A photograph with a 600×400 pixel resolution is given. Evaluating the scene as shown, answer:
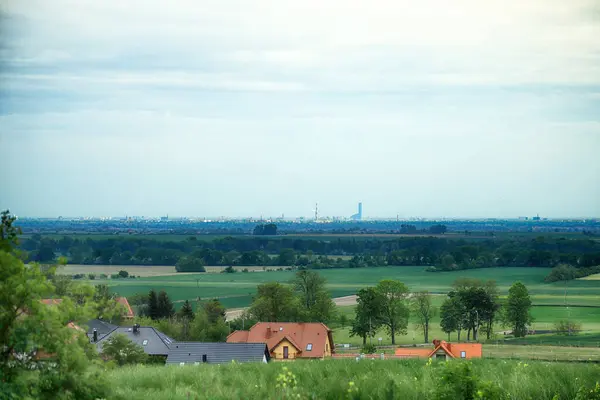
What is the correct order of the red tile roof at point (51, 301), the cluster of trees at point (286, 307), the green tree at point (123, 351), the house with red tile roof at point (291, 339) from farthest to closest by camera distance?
the cluster of trees at point (286, 307), the house with red tile roof at point (291, 339), the green tree at point (123, 351), the red tile roof at point (51, 301)

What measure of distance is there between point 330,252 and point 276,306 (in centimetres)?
5515

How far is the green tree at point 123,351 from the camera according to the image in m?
17.5

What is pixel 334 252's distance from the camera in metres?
87.6

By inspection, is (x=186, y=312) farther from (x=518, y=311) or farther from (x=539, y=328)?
(x=539, y=328)

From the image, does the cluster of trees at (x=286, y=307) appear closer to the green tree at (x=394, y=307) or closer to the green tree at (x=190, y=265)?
the green tree at (x=394, y=307)

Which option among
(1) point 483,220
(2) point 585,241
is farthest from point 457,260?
(1) point 483,220

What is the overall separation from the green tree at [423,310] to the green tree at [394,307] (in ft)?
1.89

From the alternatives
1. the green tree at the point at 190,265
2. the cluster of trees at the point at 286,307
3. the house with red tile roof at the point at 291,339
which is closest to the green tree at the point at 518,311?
the cluster of trees at the point at 286,307

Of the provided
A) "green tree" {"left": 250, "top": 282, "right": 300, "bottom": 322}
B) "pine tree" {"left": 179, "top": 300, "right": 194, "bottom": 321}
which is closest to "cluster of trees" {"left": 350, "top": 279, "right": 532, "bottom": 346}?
"green tree" {"left": 250, "top": 282, "right": 300, "bottom": 322}

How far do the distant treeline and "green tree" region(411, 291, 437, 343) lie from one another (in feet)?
69.8

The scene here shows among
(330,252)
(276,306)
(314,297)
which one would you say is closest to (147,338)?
(276,306)

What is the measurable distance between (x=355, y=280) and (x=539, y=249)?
62.3 ft

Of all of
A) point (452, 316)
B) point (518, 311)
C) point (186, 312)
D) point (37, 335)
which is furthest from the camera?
point (186, 312)

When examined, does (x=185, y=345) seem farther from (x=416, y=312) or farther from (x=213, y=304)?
(x=416, y=312)
